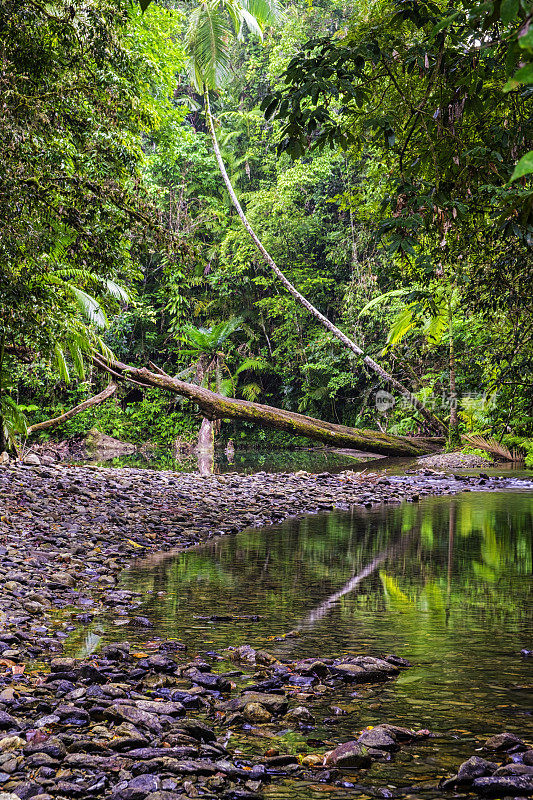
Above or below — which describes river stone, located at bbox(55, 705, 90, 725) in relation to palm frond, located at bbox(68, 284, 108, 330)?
below

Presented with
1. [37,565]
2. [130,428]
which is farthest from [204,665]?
[130,428]

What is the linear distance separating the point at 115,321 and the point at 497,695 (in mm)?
21788

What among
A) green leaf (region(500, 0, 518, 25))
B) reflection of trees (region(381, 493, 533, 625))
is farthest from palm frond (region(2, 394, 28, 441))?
green leaf (region(500, 0, 518, 25))

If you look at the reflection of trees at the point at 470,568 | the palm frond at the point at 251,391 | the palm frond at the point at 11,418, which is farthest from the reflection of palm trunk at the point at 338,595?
the palm frond at the point at 251,391

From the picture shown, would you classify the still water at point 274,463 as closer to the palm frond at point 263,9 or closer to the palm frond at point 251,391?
the palm frond at point 251,391

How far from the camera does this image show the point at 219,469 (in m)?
15.7

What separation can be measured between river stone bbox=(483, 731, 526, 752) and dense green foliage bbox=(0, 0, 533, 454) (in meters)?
1.68

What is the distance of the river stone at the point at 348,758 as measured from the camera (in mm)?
2240

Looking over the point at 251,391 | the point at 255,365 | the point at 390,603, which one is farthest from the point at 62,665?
the point at 251,391

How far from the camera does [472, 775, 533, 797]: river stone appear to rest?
2.03 m

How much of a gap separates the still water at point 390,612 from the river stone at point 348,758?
61 mm

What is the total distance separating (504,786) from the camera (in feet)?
6.70

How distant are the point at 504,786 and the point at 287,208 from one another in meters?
22.7

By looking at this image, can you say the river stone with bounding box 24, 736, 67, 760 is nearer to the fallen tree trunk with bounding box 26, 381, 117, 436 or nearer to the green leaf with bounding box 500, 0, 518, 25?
the green leaf with bounding box 500, 0, 518, 25
